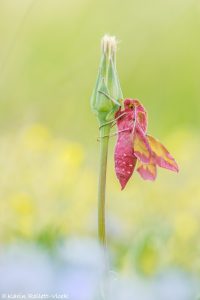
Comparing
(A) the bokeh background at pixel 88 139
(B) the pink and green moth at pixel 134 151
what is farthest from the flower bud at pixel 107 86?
(A) the bokeh background at pixel 88 139

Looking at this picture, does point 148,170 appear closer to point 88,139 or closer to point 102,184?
point 102,184

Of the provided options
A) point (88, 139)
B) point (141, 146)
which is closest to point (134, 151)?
point (141, 146)

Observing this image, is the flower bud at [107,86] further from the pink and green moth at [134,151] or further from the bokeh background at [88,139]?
the bokeh background at [88,139]

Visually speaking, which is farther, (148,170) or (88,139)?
(88,139)

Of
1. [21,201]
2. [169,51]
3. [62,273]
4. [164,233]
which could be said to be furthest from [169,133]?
[62,273]

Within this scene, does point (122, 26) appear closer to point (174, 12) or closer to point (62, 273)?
point (174, 12)
